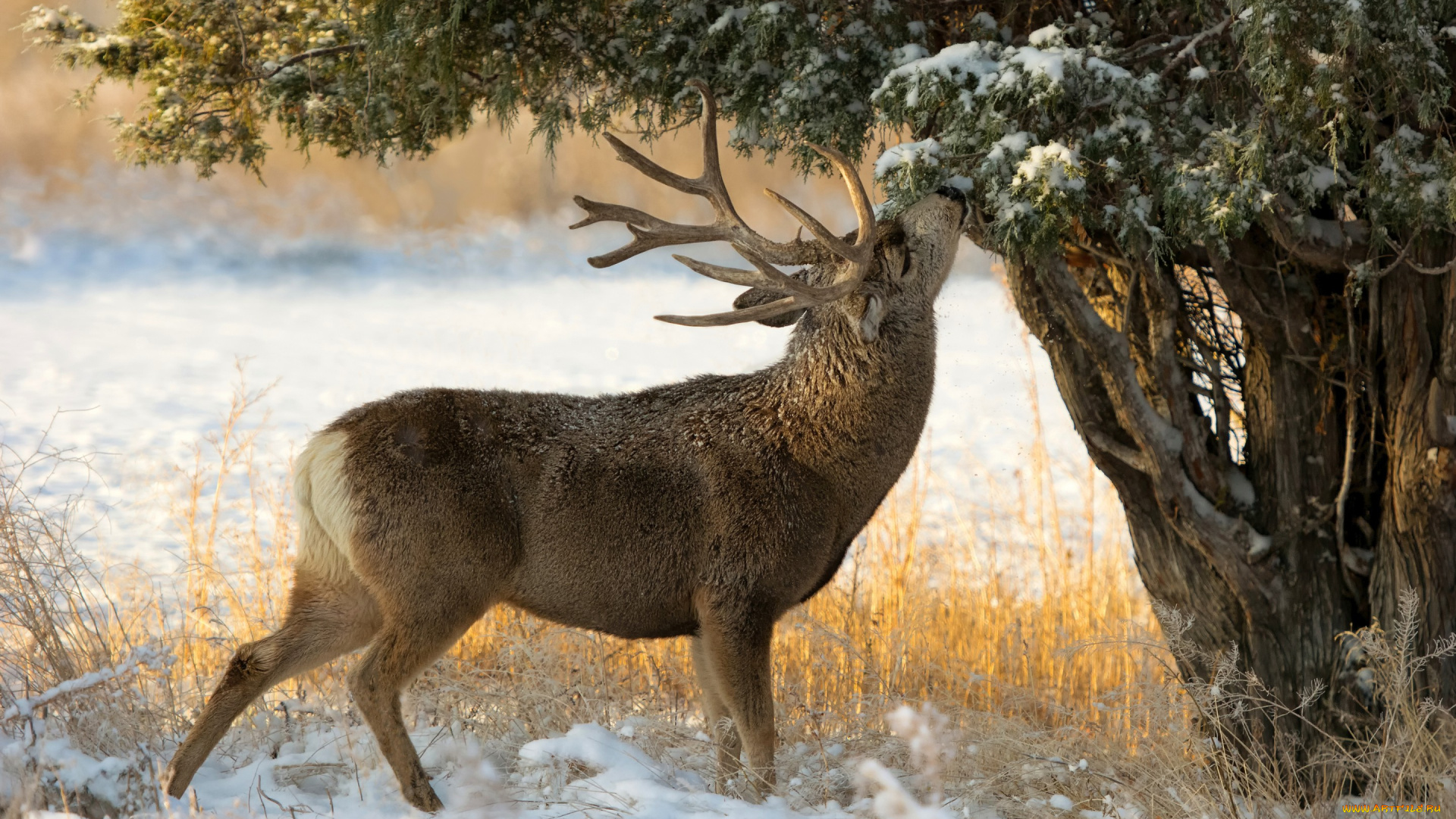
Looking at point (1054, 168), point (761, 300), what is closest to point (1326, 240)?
point (1054, 168)

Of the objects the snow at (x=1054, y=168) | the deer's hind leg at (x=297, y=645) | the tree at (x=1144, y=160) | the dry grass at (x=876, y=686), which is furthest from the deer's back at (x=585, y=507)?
the snow at (x=1054, y=168)

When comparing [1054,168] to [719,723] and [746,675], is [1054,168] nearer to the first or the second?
[746,675]

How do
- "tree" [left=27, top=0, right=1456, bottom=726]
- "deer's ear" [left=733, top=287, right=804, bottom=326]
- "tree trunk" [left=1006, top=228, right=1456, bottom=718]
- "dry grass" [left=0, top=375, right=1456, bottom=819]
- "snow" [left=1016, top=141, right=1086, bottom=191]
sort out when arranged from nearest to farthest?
"snow" [left=1016, top=141, right=1086, bottom=191] → "tree" [left=27, top=0, right=1456, bottom=726] → "dry grass" [left=0, top=375, right=1456, bottom=819] → "tree trunk" [left=1006, top=228, right=1456, bottom=718] → "deer's ear" [left=733, top=287, right=804, bottom=326]

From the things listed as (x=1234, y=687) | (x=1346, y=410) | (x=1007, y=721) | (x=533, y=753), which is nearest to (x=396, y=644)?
(x=533, y=753)

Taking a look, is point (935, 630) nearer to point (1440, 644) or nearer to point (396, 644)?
point (1440, 644)

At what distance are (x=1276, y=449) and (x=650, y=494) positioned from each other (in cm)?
295

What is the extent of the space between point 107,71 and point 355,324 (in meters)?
17.5

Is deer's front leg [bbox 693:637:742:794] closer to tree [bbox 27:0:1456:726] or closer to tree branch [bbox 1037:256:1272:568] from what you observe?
tree [bbox 27:0:1456:726]

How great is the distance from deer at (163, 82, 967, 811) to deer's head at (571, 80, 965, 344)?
0.04 ft

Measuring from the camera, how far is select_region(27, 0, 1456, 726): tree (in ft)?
13.9

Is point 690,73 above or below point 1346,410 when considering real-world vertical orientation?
above

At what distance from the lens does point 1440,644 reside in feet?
16.6

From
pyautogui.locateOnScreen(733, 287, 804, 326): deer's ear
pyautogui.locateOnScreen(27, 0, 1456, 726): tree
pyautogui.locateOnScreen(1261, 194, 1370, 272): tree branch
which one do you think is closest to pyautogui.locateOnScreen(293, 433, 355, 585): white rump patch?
pyautogui.locateOnScreen(27, 0, 1456, 726): tree

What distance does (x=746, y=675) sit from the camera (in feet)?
15.2
